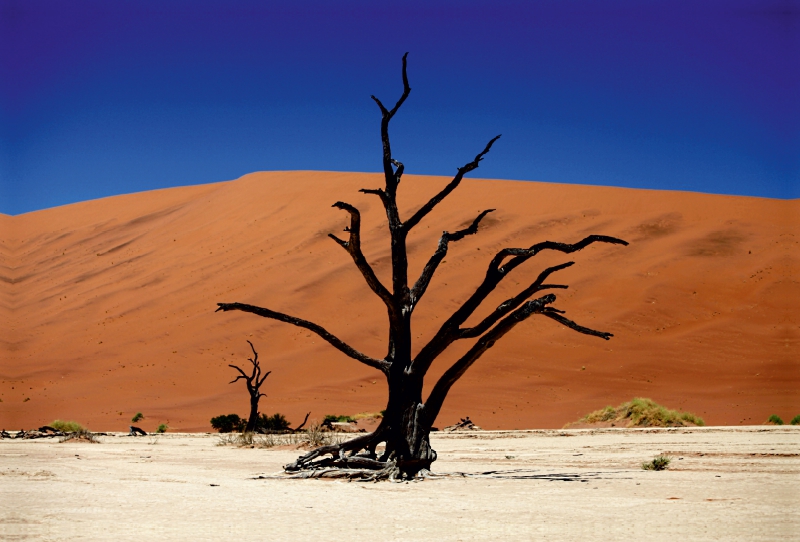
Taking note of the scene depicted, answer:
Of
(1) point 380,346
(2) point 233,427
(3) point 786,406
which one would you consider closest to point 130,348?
(1) point 380,346

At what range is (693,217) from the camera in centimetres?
5156

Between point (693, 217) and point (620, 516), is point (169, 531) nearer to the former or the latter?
point (620, 516)

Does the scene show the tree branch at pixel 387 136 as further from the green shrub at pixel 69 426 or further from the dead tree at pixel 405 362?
the green shrub at pixel 69 426

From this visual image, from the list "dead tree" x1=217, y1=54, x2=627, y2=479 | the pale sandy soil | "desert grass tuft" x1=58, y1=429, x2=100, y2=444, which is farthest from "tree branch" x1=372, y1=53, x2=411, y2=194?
"desert grass tuft" x1=58, y1=429, x2=100, y2=444

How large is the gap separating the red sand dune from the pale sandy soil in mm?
13388

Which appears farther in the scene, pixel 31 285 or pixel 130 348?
pixel 31 285

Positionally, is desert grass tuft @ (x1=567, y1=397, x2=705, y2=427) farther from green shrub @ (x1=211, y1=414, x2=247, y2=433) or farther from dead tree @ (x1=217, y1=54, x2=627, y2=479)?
dead tree @ (x1=217, y1=54, x2=627, y2=479)

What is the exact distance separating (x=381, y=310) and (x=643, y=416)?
20.4 m

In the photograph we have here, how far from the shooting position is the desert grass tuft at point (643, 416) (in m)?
22.4

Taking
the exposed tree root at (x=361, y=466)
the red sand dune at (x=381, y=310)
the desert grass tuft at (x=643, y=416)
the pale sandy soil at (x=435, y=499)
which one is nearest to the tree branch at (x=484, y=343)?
the exposed tree root at (x=361, y=466)

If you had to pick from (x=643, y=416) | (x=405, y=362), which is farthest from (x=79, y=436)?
(x=643, y=416)

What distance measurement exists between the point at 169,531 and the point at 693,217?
5024 cm

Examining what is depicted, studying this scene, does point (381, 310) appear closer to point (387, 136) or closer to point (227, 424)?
point (227, 424)

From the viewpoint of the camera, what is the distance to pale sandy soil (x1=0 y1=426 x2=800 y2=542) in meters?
6.02
